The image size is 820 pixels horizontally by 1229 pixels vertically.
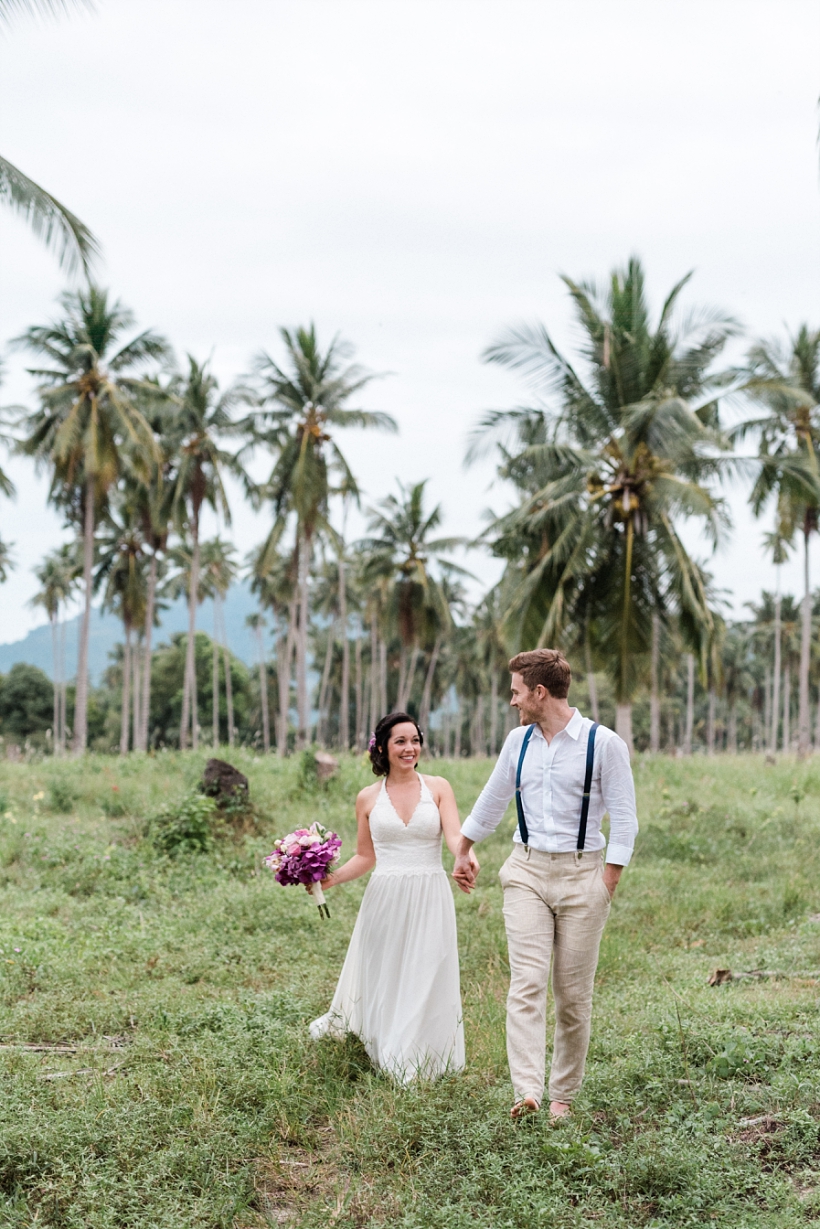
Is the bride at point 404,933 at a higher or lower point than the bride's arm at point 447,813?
lower

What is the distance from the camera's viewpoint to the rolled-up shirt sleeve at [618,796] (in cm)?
492

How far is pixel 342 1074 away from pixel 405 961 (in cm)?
68

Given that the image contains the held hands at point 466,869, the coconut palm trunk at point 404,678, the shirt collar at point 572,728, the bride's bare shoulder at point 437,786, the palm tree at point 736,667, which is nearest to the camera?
the shirt collar at point 572,728

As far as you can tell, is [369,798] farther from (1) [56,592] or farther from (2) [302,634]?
(1) [56,592]

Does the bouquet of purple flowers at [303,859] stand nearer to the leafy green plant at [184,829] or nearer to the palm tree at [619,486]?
the leafy green plant at [184,829]

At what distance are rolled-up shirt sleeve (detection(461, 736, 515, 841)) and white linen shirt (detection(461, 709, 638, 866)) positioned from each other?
155 millimetres

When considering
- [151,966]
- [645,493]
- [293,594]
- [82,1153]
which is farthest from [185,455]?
[82,1153]

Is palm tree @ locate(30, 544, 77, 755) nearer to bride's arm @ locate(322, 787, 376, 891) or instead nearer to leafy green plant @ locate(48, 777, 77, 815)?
leafy green plant @ locate(48, 777, 77, 815)

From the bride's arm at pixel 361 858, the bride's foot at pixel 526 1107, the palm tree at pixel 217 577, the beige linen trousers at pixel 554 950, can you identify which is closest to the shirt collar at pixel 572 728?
the beige linen trousers at pixel 554 950

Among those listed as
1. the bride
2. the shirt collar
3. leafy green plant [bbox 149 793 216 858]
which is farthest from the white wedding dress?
leafy green plant [bbox 149 793 216 858]

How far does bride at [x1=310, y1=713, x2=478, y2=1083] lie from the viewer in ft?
18.8

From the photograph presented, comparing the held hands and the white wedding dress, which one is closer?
the held hands

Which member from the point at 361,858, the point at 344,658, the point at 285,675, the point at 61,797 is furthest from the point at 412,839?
the point at 285,675

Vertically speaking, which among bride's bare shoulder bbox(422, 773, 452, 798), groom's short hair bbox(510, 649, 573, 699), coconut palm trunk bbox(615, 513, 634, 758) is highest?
coconut palm trunk bbox(615, 513, 634, 758)
